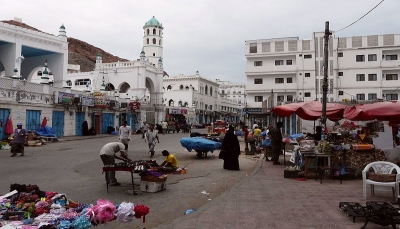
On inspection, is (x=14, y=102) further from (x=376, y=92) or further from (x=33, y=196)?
(x=376, y=92)

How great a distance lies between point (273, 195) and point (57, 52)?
96.2 ft

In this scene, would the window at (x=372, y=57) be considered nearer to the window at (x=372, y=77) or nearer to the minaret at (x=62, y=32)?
the window at (x=372, y=77)

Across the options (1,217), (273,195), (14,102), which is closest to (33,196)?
(1,217)

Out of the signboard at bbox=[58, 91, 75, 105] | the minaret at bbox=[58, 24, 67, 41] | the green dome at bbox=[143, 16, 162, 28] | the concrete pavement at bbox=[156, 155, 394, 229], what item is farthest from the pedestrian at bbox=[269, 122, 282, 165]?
the green dome at bbox=[143, 16, 162, 28]

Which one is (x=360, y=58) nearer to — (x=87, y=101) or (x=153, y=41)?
(x=87, y=101)

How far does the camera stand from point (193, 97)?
2413 inches

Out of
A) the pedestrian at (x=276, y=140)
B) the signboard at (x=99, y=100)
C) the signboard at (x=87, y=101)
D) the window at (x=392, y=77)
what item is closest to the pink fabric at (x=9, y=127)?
the signboard at (x=87, y=101)

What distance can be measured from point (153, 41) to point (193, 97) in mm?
15295

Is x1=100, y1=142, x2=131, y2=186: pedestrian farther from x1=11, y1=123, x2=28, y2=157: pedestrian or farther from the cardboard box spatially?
x1=11, y1=123, x2=28, y2=157: pedestrian

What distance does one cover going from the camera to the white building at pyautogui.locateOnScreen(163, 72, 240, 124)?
6026 cm

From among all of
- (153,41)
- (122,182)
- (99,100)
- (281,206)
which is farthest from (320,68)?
(281,206)

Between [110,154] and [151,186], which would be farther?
[110,154]

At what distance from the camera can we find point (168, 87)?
2576 inches

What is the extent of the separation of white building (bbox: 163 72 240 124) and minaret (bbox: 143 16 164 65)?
5233mm
